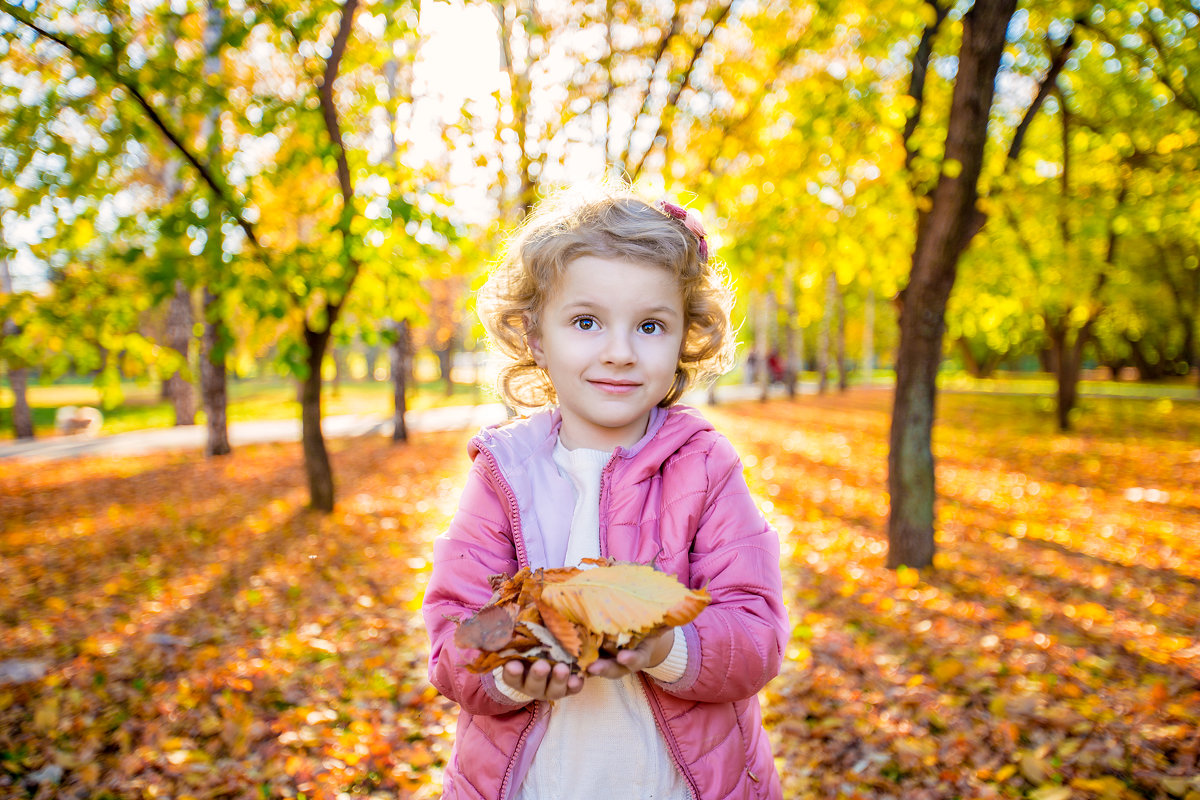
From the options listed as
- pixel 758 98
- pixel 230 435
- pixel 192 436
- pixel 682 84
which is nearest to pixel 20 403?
pixel 192 436

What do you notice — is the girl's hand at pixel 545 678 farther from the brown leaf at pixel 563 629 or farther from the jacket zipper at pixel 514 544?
the jacket zipper at pixel 514 544

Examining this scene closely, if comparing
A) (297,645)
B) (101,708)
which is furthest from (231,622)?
(101,708)

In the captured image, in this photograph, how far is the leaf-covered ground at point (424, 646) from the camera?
9.95 ft

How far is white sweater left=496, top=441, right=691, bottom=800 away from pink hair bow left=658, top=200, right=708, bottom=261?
2.39 ft

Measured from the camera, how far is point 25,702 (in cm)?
354

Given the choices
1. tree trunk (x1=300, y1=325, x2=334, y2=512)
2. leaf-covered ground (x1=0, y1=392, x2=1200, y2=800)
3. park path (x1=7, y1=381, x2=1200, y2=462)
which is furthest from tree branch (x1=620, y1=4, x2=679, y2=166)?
park path (x1=7, y1=381, x2=1200, y2=462)

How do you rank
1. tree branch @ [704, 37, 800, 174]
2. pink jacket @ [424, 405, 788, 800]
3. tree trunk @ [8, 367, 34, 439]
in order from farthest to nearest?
tree trunk @ [8, 367, 34, 439], tree branch @ [704, 37, 800, 174], pink jacket @ [424, 405, 788, 800]

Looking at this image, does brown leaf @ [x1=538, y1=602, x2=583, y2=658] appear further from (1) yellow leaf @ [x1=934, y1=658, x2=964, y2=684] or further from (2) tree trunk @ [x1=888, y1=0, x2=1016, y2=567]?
(2) tree trunk @ [x1=888, y1=0, x2=1016, y2=567]

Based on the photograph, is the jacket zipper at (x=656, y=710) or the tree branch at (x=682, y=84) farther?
the tree branch at (x=682, y=84)

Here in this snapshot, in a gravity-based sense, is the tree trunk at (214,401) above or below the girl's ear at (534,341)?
below

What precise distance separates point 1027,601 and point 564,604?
4.92 m

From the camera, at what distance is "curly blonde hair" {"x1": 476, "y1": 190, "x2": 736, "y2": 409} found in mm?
1462

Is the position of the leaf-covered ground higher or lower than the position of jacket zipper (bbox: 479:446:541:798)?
lower

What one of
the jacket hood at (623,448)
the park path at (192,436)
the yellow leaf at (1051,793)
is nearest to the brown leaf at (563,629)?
the jacket hood at (623,448)
